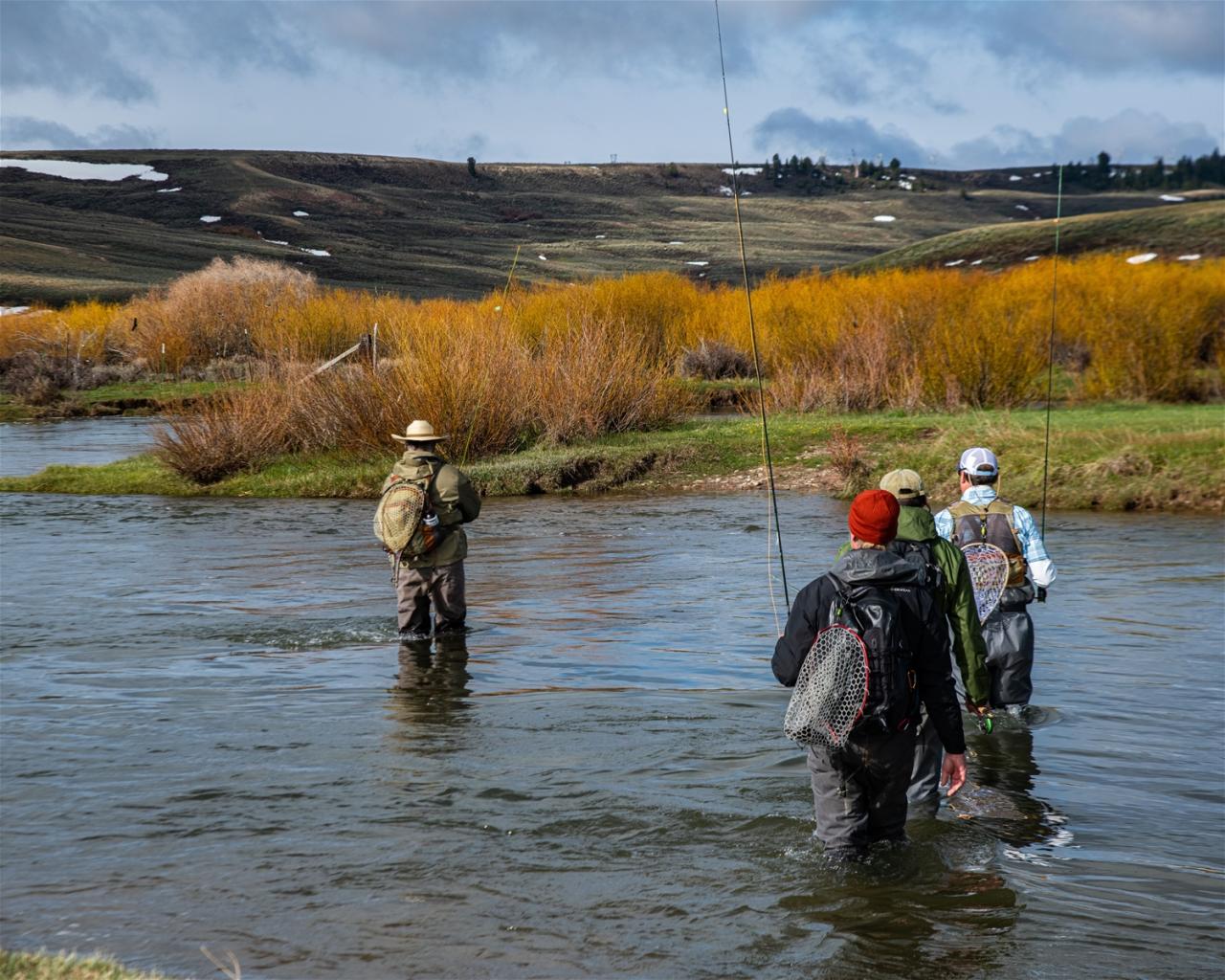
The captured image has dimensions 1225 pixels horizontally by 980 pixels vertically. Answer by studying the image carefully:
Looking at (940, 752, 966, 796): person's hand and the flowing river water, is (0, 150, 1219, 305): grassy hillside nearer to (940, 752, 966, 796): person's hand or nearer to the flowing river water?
the flowing river water

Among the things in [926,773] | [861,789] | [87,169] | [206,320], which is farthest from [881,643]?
[87,169]

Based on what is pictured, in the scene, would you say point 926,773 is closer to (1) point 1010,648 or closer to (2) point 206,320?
(1) point 1010,648

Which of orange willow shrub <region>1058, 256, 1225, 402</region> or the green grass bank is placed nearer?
the green grass bank

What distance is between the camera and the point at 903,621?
223 inches

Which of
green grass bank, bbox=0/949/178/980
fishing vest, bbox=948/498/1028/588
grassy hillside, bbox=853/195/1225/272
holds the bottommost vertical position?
green grass bank, bbox=0/949/178/980

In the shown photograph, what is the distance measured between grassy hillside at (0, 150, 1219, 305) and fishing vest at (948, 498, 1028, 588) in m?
87.4

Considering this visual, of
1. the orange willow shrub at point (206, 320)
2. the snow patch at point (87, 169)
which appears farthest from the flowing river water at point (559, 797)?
the snow patch at point (87, 169)

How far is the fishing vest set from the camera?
26.4 ft

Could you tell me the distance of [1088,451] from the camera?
20.8 meters

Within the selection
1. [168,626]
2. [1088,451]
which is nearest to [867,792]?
[168,626]

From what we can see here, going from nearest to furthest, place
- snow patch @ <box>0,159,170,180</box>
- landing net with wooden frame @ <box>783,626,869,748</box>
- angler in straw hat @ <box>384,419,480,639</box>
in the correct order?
landing net with wooden frame @ <box>783,626,869,748</box>
angler in straw hat @ <box>384,419,480,639</box>
snow patch @ <box>0,159,170,180</box>

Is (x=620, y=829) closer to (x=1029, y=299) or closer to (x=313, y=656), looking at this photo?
(x=313, y=656)

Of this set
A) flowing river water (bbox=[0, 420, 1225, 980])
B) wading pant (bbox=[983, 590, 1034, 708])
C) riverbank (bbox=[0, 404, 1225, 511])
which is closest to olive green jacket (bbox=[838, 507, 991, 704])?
flowing river water (bbox=[0, 420, 1225, 980])

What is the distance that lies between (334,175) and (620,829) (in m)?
167
